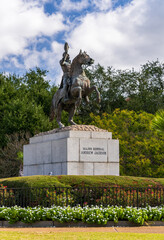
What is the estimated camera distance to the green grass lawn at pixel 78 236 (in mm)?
10062

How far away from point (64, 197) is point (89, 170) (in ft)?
16.8

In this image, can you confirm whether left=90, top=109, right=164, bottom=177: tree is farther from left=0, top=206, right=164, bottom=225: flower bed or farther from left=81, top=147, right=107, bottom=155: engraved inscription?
left=0, top=206, right=164, bottom=225: flower bed

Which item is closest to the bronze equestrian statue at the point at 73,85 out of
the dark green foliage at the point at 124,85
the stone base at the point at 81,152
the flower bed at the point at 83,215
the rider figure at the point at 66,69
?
the rider figure at the point at 66,69

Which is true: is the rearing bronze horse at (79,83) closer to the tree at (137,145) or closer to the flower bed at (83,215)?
the flower bed at (83,215)

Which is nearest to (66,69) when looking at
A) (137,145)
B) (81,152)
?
(81,152)

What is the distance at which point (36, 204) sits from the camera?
14.4m

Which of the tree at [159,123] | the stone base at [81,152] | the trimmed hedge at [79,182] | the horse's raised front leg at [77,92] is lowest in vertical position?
the trimmed hedge at [79,182]

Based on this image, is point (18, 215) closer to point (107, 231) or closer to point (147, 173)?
point (107, 231)

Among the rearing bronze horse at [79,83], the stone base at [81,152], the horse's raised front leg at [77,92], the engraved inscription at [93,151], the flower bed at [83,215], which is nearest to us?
the flower bed at [83,215]

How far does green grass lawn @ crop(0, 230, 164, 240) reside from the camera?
10062 mm

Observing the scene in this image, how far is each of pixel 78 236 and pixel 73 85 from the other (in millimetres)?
10635

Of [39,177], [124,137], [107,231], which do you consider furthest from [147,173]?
[107,231]

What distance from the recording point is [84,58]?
65.8 ft

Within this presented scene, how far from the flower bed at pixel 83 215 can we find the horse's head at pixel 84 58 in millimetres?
8689
